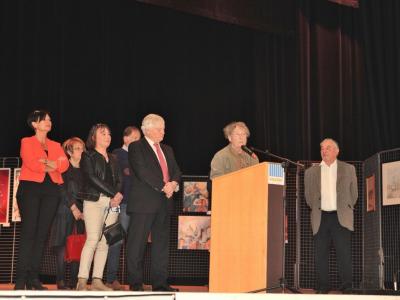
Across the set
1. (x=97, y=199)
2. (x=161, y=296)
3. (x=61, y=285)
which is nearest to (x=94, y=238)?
(x=97, y=199)

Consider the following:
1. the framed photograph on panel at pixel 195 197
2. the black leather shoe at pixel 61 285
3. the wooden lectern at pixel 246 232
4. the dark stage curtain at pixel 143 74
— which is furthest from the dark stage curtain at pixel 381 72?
the black leather shoe at pixel 61 285

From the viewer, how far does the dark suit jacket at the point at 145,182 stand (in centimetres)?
579

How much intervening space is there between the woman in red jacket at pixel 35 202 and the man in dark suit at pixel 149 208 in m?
0.63

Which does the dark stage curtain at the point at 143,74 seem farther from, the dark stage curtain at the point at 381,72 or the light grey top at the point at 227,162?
the light grey top at the point at 227,162

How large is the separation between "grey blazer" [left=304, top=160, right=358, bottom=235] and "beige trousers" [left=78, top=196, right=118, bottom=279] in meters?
2.21

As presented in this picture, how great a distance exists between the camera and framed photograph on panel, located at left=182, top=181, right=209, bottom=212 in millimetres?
8672

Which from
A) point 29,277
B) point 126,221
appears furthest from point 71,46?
point 29,277

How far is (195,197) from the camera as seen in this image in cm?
870

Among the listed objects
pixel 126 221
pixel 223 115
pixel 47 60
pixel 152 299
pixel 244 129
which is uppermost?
pixel 47 60

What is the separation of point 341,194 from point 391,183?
848mm

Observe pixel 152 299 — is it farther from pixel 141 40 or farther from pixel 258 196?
pixel 141 40

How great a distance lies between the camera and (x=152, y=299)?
462 centimetres

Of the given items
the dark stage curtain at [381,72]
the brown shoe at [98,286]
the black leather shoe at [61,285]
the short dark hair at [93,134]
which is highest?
the dark stage curtain at [381,72]

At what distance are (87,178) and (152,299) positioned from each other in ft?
4.99
